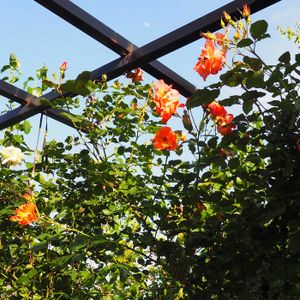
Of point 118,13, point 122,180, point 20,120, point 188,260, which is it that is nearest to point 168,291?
point 188,260

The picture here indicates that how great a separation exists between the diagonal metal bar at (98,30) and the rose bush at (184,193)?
0.18 m

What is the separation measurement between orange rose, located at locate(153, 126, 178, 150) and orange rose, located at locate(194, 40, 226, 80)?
12.1 inches

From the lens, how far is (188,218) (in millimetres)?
1766

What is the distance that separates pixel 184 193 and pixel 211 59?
0.52m

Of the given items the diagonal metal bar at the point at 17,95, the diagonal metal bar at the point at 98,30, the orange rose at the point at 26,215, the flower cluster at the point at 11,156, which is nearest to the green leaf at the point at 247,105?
the orange rose at the point at 26,215

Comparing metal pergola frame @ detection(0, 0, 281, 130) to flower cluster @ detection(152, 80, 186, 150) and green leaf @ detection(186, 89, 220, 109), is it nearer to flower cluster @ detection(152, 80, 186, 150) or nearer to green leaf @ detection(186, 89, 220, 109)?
flower cluster @ detection(152, 80, 186, 150)

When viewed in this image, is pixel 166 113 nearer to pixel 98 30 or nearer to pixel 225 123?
pixel 225 123

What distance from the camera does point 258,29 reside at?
→ 1371 mm

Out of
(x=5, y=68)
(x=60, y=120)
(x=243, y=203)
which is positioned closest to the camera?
(x=243, y=203)

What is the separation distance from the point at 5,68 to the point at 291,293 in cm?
220

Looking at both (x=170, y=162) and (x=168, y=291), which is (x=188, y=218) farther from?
(x=168, y=291)

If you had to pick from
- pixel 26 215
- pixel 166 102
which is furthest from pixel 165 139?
pixel 26 215

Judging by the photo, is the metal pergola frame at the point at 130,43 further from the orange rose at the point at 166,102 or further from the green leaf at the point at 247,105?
the green leaf at the point at 247,105

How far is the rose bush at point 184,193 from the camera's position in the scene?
1.43 meters
